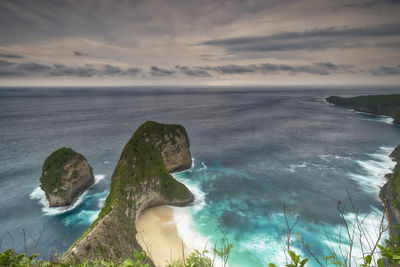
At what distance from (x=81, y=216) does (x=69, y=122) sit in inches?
3891

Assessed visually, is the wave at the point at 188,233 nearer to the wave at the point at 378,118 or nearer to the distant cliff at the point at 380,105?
the distant cliff at the point at 380,105

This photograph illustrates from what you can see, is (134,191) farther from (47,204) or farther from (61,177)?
(47,204)

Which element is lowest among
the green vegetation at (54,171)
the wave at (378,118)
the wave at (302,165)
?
the wave at (302,165)

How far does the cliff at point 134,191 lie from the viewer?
19.4m

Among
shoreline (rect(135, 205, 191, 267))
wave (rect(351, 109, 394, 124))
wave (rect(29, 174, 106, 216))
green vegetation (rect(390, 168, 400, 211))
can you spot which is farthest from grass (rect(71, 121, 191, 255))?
wave (rect(351, 109, 394, 124))

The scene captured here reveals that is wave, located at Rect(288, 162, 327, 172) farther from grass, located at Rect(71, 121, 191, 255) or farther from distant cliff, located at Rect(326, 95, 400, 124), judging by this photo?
distant cliff, located at Rect(326, 95, 400, 124)

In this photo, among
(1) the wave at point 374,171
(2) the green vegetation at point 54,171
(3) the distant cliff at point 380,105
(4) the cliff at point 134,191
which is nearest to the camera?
(4) the cliff at point 134,191

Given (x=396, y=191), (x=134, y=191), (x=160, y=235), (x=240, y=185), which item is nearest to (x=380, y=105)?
(x=396, y=191)

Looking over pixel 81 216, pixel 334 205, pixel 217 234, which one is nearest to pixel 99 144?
pixel 81 216

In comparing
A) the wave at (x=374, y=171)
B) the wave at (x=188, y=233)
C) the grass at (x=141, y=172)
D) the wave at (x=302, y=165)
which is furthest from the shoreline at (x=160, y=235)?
the wave at (x=374, y=171)

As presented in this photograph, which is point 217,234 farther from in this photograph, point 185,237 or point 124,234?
point 124,234

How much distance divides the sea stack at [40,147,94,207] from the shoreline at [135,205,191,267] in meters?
17.4

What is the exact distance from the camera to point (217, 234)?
3134cm

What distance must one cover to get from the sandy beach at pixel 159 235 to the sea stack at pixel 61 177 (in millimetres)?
17504
